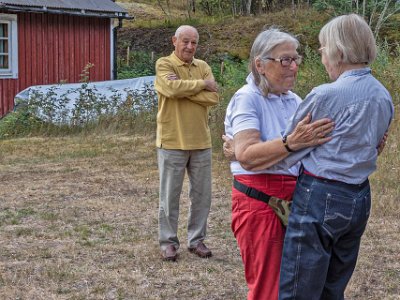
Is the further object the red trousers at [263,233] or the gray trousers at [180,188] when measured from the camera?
the gray trousers at [180,188]

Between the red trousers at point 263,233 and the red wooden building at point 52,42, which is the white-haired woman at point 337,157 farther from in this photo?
the red wooden building at point 52,42

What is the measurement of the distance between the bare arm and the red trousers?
0.12 meters

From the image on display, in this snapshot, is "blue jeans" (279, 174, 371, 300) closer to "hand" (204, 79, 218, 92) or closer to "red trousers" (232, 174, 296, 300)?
"red trousers" (232, 174, 296, 300)

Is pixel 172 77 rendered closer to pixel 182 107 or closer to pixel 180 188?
pixel 182 107

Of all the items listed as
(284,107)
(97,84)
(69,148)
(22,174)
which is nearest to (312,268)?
(284,107)

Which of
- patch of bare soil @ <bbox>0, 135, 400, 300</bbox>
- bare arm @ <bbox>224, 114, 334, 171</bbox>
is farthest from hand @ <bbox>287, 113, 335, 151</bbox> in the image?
patch of bare soil @ <bbox>0, 135, 400, 300</bbox>

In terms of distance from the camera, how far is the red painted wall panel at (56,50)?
52.4ft

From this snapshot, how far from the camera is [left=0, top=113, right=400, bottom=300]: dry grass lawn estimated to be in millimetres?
4797

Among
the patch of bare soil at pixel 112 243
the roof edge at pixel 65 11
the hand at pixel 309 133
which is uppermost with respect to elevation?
the roof edge at pixel 65 11

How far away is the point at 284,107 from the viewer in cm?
298

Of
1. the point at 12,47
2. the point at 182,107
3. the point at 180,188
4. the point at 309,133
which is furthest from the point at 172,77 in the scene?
the point at 12,47

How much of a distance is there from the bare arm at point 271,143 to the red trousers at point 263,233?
0.12 meters

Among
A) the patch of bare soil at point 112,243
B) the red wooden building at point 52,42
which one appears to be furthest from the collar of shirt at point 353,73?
the red wooden building at point 52,42

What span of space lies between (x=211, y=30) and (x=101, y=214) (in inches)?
824
